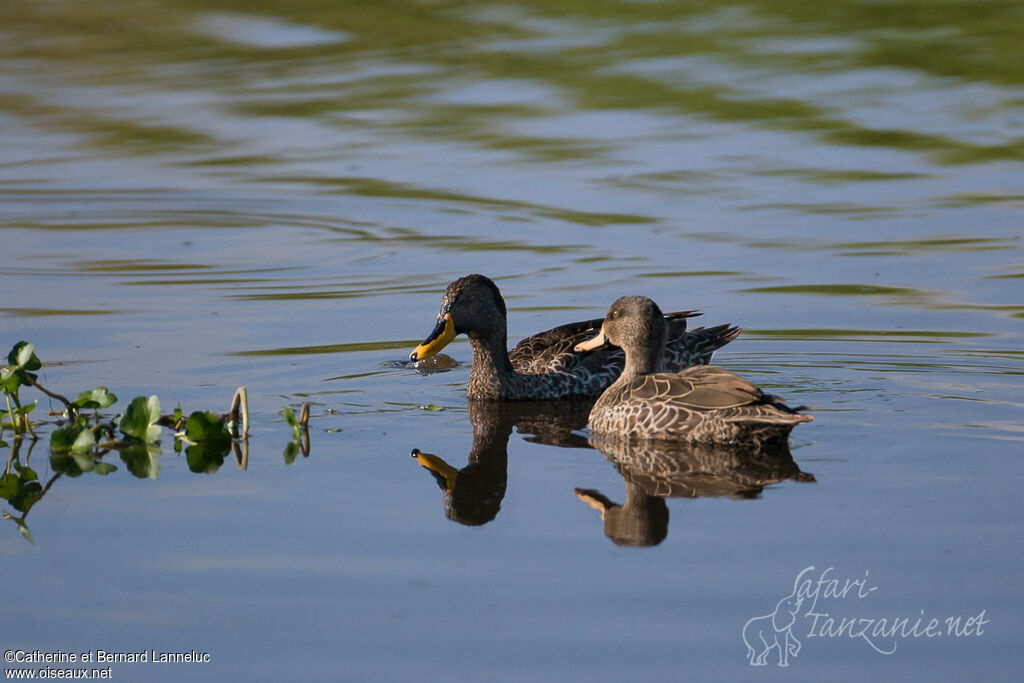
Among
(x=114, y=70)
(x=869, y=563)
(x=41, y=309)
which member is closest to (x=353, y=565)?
(x=869, y=563)

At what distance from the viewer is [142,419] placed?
862 centimetres

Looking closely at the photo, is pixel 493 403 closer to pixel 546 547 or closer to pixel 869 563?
pixel 546 547

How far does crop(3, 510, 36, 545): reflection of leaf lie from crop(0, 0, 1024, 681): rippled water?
44 mm

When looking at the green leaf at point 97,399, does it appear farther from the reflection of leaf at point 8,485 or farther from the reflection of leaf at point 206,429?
the reflection of leaf at point 8,485

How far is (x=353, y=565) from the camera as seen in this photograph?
6664mm

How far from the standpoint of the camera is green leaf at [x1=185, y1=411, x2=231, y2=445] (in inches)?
336

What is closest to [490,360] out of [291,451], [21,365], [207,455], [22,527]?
[291,451]

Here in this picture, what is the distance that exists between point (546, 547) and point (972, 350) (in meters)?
4.57

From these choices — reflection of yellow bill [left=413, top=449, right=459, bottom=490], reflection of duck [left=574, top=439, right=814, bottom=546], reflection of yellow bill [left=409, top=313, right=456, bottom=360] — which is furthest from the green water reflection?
reflection of yellow bill [left=413, top=449, right=459, bottom=490]

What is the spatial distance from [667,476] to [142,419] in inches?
108

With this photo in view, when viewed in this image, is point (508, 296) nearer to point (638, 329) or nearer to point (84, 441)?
point (638, 329)

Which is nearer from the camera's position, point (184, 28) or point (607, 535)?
point (607, 535)

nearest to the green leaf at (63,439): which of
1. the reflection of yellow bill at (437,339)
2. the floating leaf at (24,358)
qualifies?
the floating leaf at (24,358)

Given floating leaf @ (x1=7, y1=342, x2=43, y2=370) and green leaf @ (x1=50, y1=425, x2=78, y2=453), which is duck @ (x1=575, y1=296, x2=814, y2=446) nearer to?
green leaf @ (x1=50, y1=425, x2=78, y2=453)
